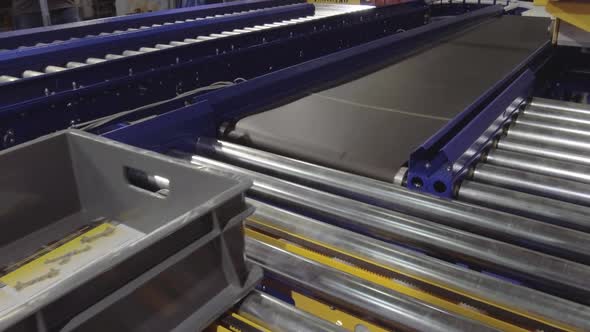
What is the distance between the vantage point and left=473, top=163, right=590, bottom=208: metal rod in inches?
51.1

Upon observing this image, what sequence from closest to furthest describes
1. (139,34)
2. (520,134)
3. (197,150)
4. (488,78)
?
(197,150) → (520,134) → (488,78) → (139,34)

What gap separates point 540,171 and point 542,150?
0.20 m

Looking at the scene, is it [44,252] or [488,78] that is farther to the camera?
[488,78]

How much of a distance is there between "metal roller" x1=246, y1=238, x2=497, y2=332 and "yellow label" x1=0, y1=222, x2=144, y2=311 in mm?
335

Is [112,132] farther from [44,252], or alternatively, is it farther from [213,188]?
[213,188]

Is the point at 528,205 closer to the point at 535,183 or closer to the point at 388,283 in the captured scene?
the point at 535,183

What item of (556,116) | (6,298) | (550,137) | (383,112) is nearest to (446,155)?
(383,112)

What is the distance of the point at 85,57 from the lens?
225 centimetres

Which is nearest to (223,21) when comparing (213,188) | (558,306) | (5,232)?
(5,232)

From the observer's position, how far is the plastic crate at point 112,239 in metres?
0.67

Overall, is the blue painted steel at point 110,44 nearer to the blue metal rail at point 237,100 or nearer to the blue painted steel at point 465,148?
the blue metal rail at point 237,100

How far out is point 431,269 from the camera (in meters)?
1.02

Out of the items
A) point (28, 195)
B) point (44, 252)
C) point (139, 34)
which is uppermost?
point (139, 34)

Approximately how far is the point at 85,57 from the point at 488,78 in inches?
71.9
